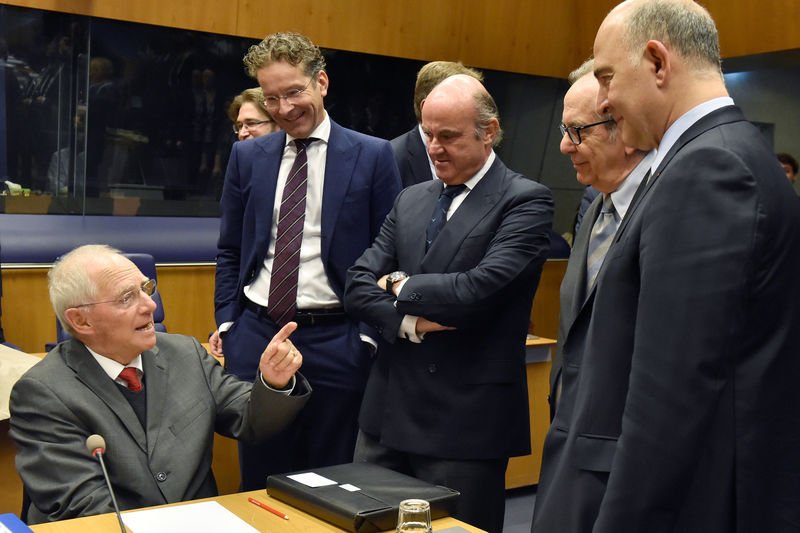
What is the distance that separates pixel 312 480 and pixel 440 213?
897 mm

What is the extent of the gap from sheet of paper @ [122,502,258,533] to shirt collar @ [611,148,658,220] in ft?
3.55

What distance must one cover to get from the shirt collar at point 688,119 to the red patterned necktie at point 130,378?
61.2 inches

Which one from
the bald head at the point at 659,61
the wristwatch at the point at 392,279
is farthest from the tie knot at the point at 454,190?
the bald head at the point at 659,61

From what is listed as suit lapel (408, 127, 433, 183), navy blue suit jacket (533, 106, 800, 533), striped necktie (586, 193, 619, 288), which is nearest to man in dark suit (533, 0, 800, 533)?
navy blue suit jacket (533, 106, 800, 533)

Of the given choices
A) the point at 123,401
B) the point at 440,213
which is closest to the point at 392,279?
the point at 440,213

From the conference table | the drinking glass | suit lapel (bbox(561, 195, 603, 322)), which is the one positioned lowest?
the conference table

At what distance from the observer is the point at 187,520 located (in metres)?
1.90

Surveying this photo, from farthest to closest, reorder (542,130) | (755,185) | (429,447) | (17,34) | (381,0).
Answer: (542,130), (381,0), (17,34), (429,447), (755,185)

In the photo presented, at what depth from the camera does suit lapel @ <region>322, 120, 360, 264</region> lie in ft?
9.29

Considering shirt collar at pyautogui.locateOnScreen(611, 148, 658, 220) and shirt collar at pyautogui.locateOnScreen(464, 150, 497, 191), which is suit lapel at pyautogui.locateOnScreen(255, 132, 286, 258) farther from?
shirt collar at pyautogui.locateOnScreen(611, 148, 658, 220)

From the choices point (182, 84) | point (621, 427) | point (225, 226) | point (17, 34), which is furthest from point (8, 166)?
point (621, 427)

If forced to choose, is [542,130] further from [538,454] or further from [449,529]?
[449,529]

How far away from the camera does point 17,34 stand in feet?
16.5

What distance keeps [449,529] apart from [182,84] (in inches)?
173
